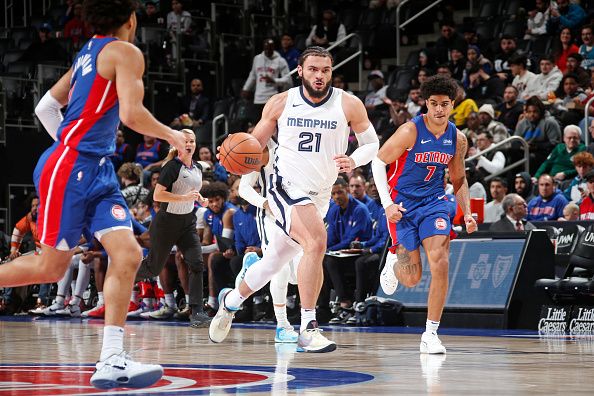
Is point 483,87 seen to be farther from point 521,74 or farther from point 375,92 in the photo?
point 375,92

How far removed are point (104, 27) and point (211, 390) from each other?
1.83 meters

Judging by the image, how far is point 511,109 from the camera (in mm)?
14836

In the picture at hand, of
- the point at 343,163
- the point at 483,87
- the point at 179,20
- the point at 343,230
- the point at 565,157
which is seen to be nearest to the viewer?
the point at 343,163

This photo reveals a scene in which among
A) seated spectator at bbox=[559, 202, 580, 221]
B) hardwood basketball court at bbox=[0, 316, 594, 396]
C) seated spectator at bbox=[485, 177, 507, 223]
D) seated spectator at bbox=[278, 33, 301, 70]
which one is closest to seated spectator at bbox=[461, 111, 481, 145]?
seated spectator at bbox=[485, 177, 507, 223]

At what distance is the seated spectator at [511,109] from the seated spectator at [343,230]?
10.8 ft

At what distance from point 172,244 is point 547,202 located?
4234 millimetres

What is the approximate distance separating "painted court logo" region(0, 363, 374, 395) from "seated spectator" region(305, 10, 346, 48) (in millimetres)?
13780

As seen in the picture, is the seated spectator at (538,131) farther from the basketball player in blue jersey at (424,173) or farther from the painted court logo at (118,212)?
the painted court logo at (118,212)

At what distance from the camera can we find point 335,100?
7965mm

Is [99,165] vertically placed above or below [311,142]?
below

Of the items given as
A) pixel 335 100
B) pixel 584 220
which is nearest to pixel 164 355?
pixel 335 100

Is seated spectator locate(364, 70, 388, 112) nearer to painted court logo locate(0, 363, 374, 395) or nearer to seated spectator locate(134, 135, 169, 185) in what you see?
seated spectator locate(134, 135, 169, 185)

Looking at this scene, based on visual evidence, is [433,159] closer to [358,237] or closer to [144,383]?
[144,383]

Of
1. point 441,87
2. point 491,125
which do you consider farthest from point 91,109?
point 491,125
